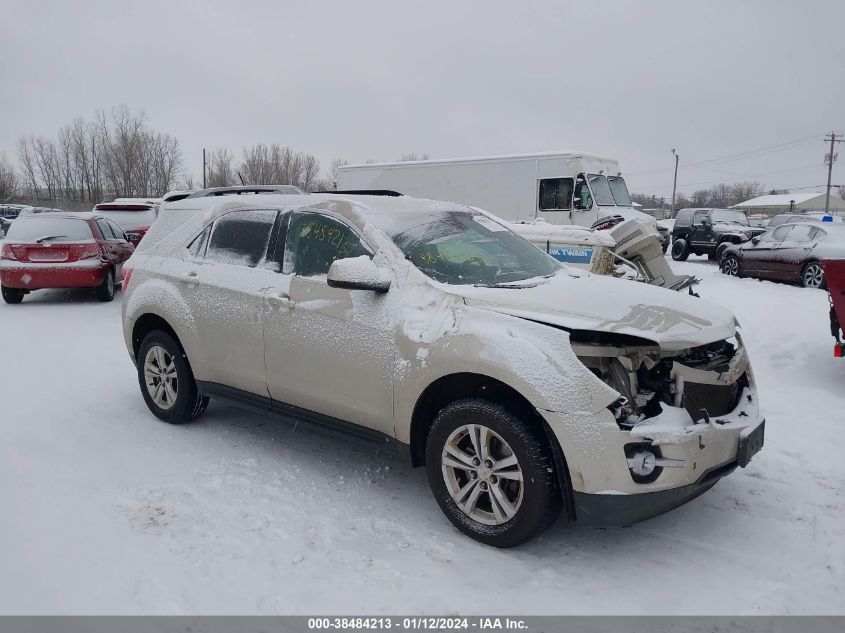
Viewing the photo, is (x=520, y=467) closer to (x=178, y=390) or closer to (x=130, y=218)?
(x=178, y=390)

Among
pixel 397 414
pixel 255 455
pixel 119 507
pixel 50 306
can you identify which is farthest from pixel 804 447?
pixel 50 306

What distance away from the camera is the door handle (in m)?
4.28

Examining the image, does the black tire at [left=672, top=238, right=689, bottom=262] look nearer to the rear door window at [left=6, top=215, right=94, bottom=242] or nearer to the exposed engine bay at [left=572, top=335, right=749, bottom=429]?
the rear door window at [left=6, top=215, right=94, bottom=242]

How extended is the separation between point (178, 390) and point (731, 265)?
15.5m

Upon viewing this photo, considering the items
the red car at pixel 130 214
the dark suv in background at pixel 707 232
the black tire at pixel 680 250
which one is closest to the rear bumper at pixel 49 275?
the red car at pixel 130 214

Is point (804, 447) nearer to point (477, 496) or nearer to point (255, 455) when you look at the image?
point (477, 496)

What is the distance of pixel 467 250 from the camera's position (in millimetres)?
4297

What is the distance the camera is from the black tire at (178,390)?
5.18 meters

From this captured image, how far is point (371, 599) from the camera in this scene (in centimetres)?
305

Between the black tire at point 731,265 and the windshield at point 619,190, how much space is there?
2.83m

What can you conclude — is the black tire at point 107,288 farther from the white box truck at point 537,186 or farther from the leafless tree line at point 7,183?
the leafless tree line at point 7,183

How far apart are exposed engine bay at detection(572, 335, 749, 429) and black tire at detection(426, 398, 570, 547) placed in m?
0.45
